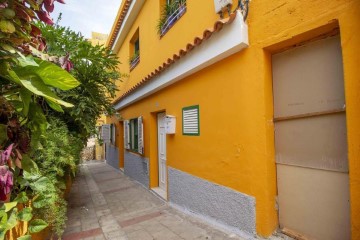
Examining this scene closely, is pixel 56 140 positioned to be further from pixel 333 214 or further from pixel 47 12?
pixel 333 214

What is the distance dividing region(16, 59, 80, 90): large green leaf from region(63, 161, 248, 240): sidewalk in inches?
135

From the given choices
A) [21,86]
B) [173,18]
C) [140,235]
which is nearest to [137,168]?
[140,235]

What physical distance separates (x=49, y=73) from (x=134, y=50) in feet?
31.9

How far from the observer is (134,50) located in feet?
33.2

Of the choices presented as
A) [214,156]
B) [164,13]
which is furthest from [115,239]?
[164,13]

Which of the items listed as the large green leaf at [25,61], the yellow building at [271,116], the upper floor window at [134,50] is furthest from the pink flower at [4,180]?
the upper floor window at [134,50]

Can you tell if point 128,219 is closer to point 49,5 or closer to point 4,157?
point 4,157

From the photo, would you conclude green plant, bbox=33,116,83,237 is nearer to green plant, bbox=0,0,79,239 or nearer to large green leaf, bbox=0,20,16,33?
green plant, bbox=0,0,79,239

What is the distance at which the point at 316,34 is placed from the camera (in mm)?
2602

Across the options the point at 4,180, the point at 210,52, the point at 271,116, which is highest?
the point at 210,52

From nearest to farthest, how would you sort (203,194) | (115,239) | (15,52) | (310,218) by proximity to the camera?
(15,52) → (310,218) → (115,239) → (203,194)

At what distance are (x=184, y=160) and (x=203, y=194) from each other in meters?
0.95

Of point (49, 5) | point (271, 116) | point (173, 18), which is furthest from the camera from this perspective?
point (173, 18)

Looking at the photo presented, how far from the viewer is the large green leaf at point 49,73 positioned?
96 centimetres
